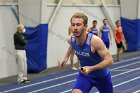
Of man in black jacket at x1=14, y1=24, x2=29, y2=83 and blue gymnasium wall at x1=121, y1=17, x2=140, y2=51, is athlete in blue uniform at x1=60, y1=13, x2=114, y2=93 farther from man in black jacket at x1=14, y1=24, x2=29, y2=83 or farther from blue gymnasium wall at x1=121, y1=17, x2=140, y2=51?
blue gymnasium wall at x1=121, y1=17, x2=140, y2=51

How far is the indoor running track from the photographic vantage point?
10.1 m

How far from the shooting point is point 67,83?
1127cm

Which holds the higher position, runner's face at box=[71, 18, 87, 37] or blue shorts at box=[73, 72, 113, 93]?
runner's face at box=[71, 18, 87, 37]

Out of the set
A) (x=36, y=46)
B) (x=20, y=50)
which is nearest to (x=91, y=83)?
(x=20, y=50)

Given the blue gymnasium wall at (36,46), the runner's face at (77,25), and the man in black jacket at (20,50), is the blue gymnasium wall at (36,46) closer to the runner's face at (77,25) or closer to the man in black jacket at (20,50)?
the man in black jacket at (20,50)

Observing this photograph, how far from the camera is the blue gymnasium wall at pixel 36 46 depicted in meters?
13.4

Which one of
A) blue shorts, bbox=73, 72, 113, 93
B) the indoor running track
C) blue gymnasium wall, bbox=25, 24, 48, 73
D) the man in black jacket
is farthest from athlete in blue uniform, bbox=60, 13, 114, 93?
blue gymnasium wall, bbox=25, 24, 48, 73

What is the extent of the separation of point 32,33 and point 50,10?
1.79 metres

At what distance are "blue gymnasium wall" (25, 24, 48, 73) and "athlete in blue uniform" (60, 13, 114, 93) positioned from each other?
7.29 meters

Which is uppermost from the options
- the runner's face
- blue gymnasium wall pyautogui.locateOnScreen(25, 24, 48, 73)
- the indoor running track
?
the runner's face

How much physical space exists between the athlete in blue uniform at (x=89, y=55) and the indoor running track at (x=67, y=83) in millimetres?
3911

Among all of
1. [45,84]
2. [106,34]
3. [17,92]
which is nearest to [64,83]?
[45,84]

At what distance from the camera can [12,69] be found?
1309 cm

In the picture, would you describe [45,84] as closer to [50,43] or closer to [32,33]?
[32,33]
